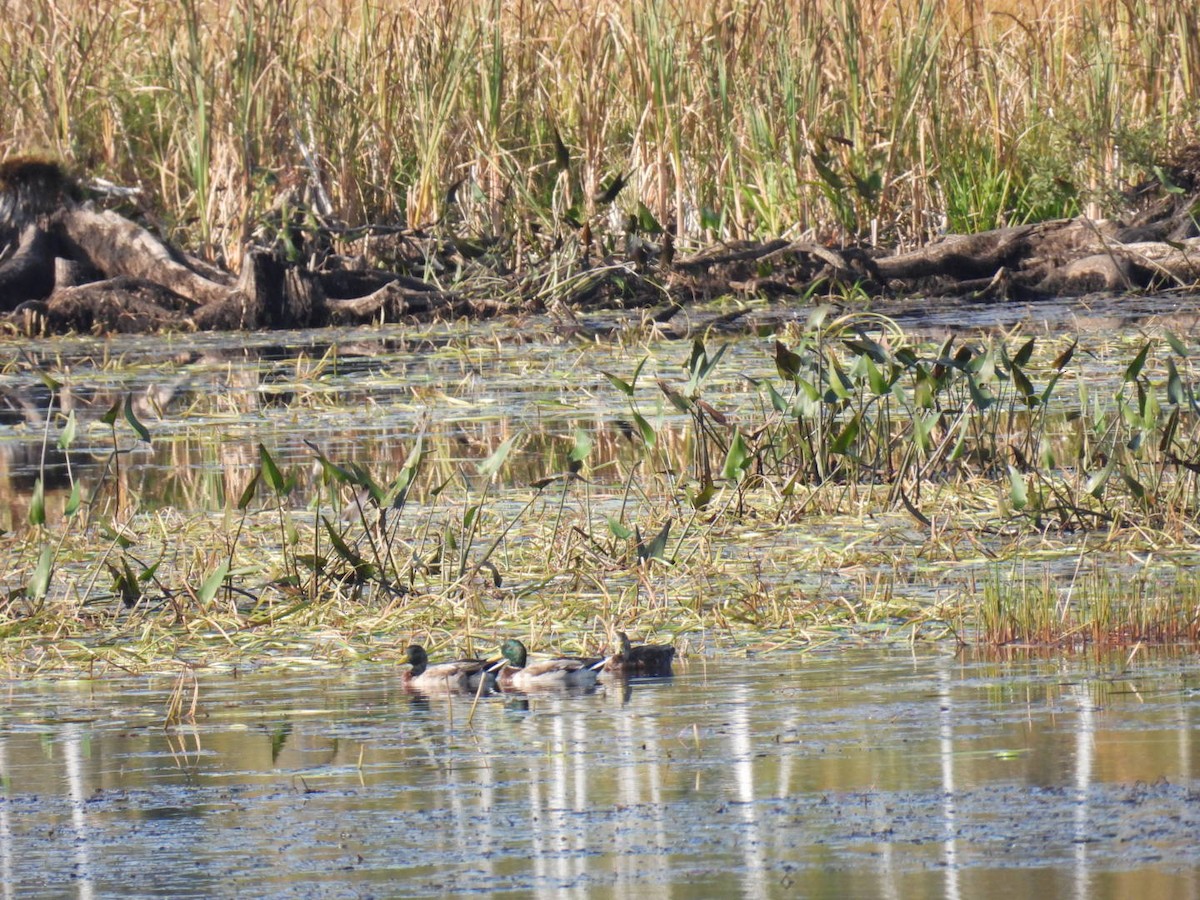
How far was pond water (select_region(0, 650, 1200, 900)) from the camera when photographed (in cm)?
377

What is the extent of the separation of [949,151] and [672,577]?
10535mm

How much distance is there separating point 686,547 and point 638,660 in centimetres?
184

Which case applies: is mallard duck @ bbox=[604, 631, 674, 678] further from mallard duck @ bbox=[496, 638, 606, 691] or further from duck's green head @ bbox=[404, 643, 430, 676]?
duck's green head @ bbox=[404, 643, 430, 676]

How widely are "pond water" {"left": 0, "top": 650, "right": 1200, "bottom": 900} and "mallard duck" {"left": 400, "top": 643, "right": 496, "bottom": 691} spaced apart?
7 cm

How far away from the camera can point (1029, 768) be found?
435cm

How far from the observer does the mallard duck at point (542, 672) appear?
5457 millimetres

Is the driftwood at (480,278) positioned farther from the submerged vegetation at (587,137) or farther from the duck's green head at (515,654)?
the duck's green head at (515,654)

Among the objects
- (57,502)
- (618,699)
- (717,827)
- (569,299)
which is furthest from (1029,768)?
(569,299)

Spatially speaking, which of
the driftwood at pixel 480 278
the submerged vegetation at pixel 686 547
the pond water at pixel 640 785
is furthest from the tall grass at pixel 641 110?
the pond water at pixel 640 785

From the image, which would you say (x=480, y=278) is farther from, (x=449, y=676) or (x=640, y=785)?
(x=640, y=785)

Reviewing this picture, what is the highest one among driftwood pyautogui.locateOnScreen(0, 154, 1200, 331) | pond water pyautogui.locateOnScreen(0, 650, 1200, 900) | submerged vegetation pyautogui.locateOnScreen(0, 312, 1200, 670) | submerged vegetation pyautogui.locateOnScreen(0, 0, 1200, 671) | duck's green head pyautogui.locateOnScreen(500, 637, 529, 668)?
submerged vegetation pyautogui.locateOnScreen(0, 0, 1200, 671)

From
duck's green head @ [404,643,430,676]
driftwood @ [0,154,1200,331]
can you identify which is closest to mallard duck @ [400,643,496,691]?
duck's green head @ [404,643,430,676]

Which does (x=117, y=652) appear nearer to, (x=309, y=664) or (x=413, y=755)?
(x=309, y=664)

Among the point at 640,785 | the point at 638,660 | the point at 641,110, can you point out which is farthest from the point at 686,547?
the point at 641,110
